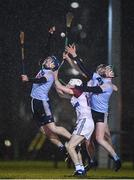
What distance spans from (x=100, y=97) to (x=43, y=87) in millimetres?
1081

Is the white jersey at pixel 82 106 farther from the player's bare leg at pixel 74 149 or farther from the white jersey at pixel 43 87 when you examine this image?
the white jersey at pixel 43 87

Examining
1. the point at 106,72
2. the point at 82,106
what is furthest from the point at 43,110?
the point at 106,72

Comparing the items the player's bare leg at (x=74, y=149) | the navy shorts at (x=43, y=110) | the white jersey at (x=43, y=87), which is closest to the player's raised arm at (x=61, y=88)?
the white jersey at (x=43, y=87)

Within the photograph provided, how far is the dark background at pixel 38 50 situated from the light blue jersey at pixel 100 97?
5.65 metres

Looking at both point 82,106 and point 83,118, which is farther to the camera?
point 82,106

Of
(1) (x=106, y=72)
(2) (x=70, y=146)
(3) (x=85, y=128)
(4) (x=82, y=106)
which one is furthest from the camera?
(1) (x=106, y=72)

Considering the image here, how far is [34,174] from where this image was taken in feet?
63.1

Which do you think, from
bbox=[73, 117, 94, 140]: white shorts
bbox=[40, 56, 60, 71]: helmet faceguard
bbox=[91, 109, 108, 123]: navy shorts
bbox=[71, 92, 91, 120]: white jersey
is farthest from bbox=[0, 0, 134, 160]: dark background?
bbox=[73, 117, 94, 140]: white shorts

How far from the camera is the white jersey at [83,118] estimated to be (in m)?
18.4

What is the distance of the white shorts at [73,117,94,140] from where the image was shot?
60.2ft

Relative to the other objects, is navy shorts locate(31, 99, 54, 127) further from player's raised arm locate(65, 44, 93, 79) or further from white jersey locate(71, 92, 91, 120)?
player's raised arm locate(65, 44, 93, 79)

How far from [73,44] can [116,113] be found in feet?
16.0

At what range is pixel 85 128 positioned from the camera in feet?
60.3

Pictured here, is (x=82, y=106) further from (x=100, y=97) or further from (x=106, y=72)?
(x=106, y=72)
